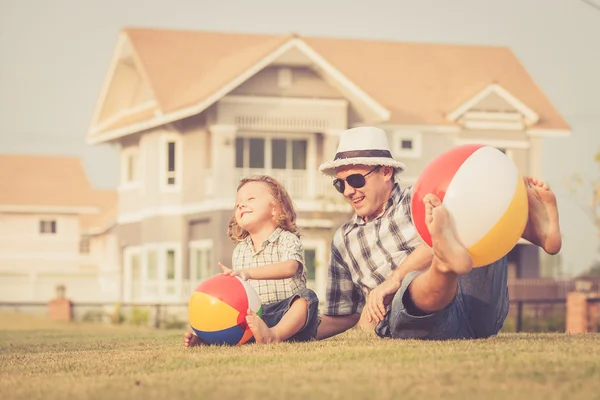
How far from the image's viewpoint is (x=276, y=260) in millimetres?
9836

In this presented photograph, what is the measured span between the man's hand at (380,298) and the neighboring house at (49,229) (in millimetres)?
60866

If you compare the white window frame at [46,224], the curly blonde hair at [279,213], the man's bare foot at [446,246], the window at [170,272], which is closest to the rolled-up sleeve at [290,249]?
the curly blonde hair at [279,213]

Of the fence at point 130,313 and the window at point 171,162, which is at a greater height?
the window at point 171,162

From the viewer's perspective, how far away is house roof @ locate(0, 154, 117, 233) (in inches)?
2849

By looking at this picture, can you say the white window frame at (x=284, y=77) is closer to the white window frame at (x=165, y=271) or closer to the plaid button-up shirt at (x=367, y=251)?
the white window frame at (x=165, y=271)

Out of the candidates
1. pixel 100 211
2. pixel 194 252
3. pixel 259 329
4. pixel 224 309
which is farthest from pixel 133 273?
pixel 259 329

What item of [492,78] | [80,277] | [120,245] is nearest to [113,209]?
[80,277]

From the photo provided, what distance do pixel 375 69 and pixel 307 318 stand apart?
38.3 meters

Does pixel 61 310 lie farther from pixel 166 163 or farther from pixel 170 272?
pixel 166 163

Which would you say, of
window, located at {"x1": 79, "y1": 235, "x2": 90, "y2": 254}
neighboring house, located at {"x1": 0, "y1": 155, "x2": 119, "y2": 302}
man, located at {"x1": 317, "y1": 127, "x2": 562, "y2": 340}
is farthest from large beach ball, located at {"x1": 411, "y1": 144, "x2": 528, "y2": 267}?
window, located at {"x1": 79, "y1": 235, "x2": 90, "y2": 254}

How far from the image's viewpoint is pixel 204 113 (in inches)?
1635

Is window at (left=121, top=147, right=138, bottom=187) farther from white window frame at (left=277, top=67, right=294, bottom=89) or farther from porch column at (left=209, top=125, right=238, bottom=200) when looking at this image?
white window frame at (left=277, top=67, right=294, bottom=89)

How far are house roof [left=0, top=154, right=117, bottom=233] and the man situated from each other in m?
61.7

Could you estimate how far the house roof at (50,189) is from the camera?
72.4m
